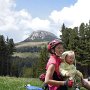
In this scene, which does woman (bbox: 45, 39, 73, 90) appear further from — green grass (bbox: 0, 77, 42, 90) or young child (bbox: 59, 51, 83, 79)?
green grass (bbox: 0, 77, 42, 90)

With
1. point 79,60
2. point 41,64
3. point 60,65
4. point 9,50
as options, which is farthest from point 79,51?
point 60,65

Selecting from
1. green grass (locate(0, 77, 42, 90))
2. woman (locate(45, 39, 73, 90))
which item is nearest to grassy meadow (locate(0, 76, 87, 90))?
green grass (locate(0, 77, 42, 90))

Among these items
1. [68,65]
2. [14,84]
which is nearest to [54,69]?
[68,65]

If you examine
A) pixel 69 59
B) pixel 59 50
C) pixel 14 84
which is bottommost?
pixel 14 84

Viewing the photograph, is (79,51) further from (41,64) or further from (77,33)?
(41,64)

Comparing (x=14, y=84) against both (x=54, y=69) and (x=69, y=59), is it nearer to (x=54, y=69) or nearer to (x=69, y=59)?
(x=69, y=59)

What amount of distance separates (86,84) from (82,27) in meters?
112

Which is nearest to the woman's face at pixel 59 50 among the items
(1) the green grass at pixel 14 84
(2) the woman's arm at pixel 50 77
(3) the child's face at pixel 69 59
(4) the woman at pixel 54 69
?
(4) the woman at pixel 54 69

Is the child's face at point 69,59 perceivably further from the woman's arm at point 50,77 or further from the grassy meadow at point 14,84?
the grassy meadow at point 14,84

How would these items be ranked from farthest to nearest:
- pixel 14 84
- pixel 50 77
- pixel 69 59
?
pixel 14 84 < pixel 69 59 < pixel 50 77

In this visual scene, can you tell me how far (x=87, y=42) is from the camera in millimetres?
112625

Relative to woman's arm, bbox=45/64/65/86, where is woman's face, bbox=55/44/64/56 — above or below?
above

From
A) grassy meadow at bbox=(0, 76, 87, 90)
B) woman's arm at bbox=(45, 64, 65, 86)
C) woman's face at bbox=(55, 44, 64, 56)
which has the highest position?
woman's face at bbox=(55, 44, 64, 56)

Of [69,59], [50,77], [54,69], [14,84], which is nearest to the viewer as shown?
[50,77]
